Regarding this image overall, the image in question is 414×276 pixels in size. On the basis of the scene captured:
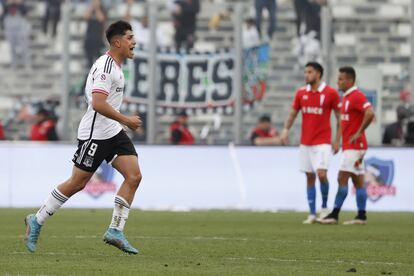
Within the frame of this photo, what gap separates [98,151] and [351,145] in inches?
259

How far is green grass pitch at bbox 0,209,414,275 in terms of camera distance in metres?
9.96

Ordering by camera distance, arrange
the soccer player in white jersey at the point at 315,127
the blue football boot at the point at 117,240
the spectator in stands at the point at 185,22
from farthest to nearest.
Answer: the spectator in stands at the point at 185,22
the soccer player in white jersey at the point at 315,127
the blue football boot at the point at 117,240

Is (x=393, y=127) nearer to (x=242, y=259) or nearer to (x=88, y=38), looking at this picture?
(x=88, y=38)

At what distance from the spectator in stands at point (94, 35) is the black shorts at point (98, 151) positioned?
1300 centimetres

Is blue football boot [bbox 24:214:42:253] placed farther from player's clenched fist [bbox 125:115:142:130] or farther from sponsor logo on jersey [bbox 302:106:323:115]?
sponsor logo on jersey [bbox 302:106:323:115]

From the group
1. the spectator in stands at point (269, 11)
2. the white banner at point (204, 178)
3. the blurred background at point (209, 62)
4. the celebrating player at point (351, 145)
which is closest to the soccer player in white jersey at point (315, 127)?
the celebrating player at point (351, 145)

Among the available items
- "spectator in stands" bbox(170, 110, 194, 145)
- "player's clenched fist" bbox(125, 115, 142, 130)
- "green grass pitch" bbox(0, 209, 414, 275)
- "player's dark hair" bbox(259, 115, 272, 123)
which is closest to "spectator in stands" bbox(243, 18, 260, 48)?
"player's dark hair" bbox(259, 115, 272, 123)

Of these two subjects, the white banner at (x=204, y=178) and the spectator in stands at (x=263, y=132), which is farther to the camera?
the spectator in stands at (x=263, y=132)

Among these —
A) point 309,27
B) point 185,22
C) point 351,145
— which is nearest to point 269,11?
point 309,27

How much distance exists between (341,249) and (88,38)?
44.3ft

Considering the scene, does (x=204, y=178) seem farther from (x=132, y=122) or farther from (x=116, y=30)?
(x=132, y=122)

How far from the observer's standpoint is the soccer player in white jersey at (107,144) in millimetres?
11414

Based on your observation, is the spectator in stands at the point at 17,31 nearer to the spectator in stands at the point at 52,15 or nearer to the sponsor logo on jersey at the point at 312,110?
the spectator in stands at the point at 52,15

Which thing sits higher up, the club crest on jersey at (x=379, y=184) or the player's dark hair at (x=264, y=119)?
the player's dark hair at (x=264, y=119)
